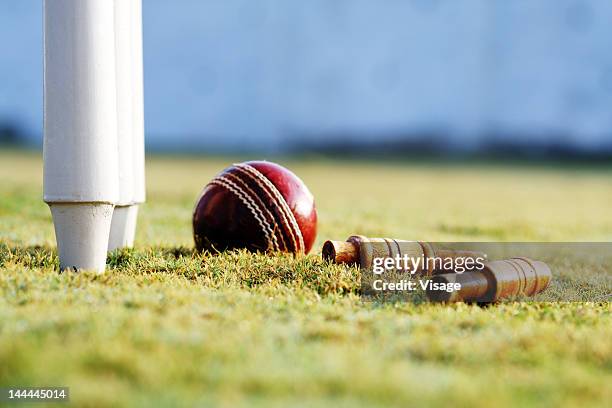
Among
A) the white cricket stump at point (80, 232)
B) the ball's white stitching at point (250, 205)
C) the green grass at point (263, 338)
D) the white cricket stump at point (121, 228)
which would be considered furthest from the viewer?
the white cricket stump at point (121, 228)

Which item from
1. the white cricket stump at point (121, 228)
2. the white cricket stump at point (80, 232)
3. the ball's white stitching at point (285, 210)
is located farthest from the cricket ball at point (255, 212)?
the white cricket stump at point (80, 232)

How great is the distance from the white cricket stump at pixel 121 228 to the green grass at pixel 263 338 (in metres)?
0.13

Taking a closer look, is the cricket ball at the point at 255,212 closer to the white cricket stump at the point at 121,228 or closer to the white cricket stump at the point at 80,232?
the white cricket stump at the point at 121,228

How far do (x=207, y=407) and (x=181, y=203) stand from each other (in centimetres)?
711

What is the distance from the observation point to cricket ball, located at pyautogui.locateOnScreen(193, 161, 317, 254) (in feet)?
15.3

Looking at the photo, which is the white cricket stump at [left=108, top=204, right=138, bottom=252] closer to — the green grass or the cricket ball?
the green grass

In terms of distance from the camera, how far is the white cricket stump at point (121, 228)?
486 centimetres

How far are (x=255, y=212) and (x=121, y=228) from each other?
919mm

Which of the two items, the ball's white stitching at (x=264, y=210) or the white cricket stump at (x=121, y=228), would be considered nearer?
the ball's white stitching at (x=264, y=210)

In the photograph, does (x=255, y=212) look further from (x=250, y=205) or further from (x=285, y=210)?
Result: (x=285, y=210)

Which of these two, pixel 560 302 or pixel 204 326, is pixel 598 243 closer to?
pixel 560 302

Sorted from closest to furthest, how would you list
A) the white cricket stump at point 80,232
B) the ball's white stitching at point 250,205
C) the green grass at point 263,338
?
the green grass at point 263,338 → the white cricket stump at point 80,232 → the ball's white stitching at point 250,205

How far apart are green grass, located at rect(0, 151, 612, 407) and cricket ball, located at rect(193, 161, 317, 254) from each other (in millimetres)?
207

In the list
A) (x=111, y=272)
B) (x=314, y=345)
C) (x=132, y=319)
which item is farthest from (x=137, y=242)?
(x=314, y=345)
